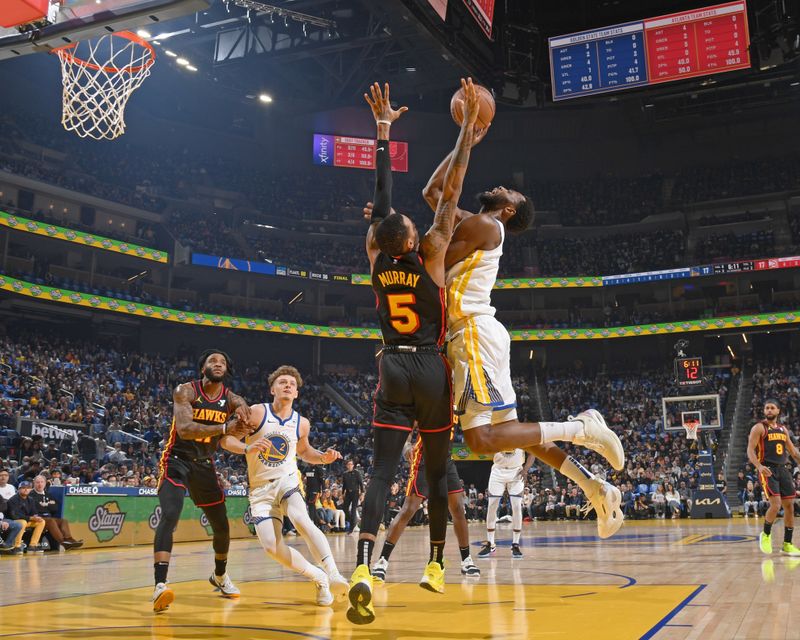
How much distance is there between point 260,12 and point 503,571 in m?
19.4

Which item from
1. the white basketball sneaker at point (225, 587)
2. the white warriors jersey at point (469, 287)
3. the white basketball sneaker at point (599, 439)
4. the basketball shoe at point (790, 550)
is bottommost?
the basketball shoe at point (790, 550)

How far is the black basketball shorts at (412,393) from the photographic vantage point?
474 cm

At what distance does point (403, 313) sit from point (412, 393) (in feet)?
1.66

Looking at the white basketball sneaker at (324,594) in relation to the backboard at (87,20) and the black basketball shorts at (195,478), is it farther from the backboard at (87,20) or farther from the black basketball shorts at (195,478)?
the backboard at (87,20)

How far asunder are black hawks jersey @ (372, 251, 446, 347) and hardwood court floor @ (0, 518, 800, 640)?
1.77 meters

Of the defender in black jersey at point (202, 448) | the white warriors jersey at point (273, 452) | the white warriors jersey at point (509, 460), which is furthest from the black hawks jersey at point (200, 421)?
the white warriors jersey at point (509, 460)

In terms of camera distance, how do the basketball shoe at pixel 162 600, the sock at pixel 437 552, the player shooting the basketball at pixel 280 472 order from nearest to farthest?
the sock at pixel 437 552 → the basketball shoe at pixel 162 600 → the player shooting the basketball at pixel 280 472

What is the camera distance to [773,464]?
32.7 feet

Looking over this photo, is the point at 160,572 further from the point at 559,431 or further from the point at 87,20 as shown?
the point at 87,20

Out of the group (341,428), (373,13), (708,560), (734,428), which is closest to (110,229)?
(341,428)

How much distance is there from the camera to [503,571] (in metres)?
8.28

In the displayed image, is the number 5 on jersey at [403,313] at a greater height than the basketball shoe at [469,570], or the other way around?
the number 5 on jersey at [403,313]

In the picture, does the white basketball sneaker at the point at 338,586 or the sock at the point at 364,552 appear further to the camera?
the white basketball sneaker at the point at 338,586

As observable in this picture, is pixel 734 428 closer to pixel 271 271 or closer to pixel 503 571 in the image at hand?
pixel 271 271
